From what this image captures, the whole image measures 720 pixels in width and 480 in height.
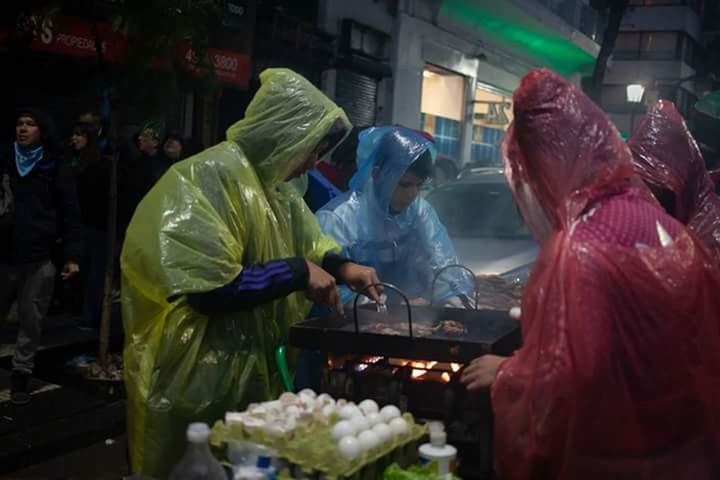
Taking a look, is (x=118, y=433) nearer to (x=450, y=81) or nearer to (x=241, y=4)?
(x=241, y=4)

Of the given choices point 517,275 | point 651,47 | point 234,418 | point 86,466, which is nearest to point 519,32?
point 517,275

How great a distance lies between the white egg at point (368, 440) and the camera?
215cm

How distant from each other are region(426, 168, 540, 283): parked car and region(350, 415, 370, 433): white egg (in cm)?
460

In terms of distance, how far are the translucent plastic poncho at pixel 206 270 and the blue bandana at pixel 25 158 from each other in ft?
12.5

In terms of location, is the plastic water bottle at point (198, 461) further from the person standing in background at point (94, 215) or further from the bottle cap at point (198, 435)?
the person standing in background at point (94, 215)

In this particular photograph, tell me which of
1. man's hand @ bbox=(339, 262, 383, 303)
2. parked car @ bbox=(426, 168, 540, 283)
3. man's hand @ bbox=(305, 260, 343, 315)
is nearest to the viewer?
man's hand @ bbox=(305, 260, 343, 315)

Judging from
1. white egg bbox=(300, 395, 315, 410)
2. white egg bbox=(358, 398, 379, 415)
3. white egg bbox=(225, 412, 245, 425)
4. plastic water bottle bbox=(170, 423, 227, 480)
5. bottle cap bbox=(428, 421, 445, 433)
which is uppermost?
white egg bbox=(358, 398, 379, 415)

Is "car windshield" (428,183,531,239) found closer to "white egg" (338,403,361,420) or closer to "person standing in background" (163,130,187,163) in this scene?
"person standing in background" (163,130,187,163)

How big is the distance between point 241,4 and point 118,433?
7213 millimetres

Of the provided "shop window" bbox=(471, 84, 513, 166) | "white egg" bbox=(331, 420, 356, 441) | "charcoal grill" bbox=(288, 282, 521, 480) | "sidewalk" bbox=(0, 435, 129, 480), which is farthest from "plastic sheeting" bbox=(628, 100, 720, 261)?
"shop window" bbox=(471, 84, 513, 166)

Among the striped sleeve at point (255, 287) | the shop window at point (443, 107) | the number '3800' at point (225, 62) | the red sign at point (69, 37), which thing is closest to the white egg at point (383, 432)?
the striped sleeve at point (255, 287)

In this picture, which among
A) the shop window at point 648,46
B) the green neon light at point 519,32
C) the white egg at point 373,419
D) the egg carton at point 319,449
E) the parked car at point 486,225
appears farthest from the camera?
the shop window at point 648,46

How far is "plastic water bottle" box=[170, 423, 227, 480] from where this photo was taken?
2.13 metres

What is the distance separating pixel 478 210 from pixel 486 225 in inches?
12.4
